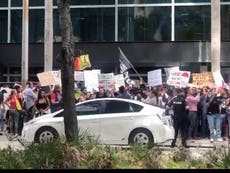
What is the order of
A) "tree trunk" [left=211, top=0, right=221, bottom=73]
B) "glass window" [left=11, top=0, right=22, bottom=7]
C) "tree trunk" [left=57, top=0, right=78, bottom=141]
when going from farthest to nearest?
"glass window" [left=11, top=0, right=22, bottom=7], "tree trunk" [left=211, top=0, right=221, bottom=73], "tree trunk" [left=57, top=0, right=78, bottom=141]

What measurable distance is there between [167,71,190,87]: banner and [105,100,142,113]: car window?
5.61 m

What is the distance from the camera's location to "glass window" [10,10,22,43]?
4006 centimetres

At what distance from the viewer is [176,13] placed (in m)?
38.8

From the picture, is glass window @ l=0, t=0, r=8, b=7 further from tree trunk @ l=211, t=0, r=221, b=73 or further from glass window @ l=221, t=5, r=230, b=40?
tree trunk @ l=211, t=0, r=221, b=73

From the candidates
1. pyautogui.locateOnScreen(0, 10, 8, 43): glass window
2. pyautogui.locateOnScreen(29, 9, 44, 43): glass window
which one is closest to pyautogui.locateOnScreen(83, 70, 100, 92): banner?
pyautogui.locateOnScreen(29, 9, 44, 43): glass window

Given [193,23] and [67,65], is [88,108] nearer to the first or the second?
[67,65]

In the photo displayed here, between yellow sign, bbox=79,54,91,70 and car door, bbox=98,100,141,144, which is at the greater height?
yellow sign, bbox=79,54,91,70

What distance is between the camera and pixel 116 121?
61.3ft

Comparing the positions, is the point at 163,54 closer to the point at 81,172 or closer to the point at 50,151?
the point at 50,151

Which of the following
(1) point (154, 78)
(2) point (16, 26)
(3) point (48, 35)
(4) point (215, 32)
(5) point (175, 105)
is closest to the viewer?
(5) point (175, 105)

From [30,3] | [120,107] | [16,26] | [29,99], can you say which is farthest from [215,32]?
[120,107]

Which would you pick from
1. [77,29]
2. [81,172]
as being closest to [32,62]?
→ [77,29]

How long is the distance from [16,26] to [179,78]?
18383 mm

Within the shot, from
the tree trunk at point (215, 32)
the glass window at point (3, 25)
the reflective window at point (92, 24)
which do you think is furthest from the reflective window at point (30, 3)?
the tree trunk at point (215, 32)
